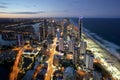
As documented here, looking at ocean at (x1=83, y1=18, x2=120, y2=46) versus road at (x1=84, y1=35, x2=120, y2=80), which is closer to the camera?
road at (x1=84, y1=35, x2=120, y2=80)

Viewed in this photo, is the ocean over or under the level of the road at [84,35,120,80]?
over

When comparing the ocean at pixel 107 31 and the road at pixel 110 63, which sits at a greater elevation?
the ocean at pixel 107 31

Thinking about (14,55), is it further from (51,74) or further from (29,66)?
(51,74)

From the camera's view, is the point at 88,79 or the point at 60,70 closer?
the point at 88,79

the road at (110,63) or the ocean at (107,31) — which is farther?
the ocean at (107,31)

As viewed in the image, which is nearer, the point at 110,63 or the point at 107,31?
the point at 110,63

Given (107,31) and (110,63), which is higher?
(107,31)

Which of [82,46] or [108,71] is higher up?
[82,46]

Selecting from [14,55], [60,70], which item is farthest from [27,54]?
[60,70]

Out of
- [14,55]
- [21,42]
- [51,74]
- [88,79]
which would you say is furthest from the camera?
[21,42]

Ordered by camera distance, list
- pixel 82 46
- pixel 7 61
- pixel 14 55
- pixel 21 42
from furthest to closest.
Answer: pixel 21 42, pixel 82 46, pixel 14 55, pixel 7 61
